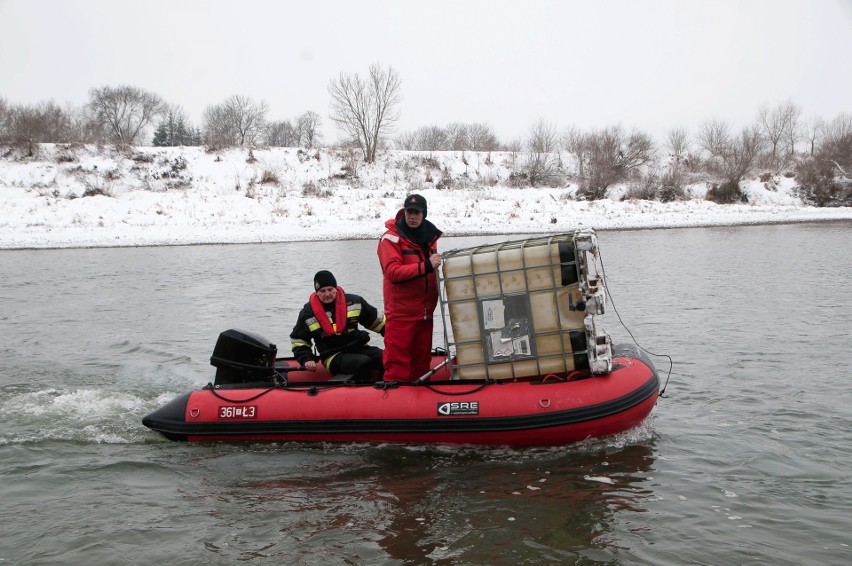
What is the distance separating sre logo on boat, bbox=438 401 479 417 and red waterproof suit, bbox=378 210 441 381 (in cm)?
58

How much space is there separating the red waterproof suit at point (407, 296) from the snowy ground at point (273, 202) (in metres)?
20.2

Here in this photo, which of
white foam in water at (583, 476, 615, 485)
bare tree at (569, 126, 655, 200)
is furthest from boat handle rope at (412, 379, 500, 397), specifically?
bare tree at (569, 126, 655, 200)

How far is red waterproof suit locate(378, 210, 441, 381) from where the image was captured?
19.6 ft

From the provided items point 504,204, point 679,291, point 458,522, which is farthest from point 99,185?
point 458,522

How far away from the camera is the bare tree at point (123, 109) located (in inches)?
1906

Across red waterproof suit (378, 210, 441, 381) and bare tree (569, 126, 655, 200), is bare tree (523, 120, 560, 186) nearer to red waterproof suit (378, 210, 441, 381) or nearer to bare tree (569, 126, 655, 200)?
bare tree (569, 126, 655, 200)

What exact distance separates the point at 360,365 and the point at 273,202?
84.3 feet

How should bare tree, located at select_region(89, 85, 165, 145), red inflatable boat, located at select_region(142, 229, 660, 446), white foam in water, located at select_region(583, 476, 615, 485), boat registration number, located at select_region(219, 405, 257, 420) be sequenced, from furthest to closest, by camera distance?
bare tree, located at select_region(89, 85, 165, 145), boat registration number, located at select_region(219, 405, 257, 420), red inflatable boat, located at select_region(142, 229, 660, 446), white foam in water, located at select_region(583, 476, 615, 485)

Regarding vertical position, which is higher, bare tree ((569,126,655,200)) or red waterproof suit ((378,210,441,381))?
bare tree ((569,126,655,200))

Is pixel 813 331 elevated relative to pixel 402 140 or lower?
lower

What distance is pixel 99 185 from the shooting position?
34938 mm

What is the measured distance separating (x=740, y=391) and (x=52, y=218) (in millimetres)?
28415

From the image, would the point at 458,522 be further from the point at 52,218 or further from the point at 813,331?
the point at 52,218

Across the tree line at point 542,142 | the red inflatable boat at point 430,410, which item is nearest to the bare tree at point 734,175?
the tree line at point 542,142
